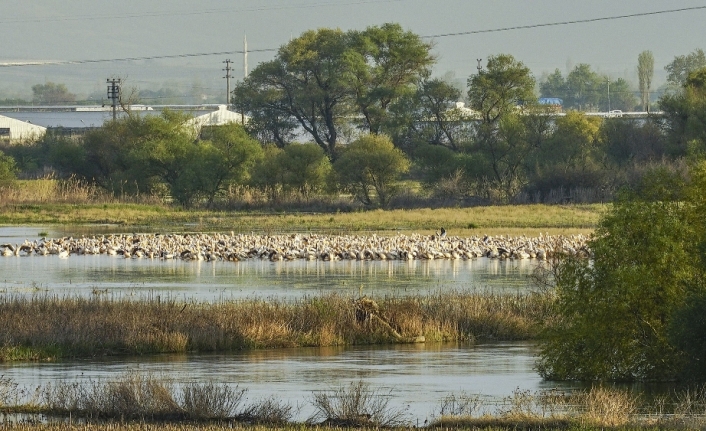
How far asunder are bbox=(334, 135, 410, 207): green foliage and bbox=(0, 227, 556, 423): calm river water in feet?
→ 119

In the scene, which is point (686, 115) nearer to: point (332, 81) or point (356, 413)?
point (332, 81)

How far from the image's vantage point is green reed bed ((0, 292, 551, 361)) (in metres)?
23.9

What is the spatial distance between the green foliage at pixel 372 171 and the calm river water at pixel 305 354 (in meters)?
36.4

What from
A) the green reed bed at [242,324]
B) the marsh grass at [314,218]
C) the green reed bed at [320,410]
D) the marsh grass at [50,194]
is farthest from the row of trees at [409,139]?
the green reed bed at [320,410]

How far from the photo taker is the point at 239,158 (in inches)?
3310

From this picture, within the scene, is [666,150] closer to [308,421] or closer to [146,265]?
[146,265]

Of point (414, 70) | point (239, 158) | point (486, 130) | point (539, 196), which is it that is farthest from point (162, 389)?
point (414, 70)

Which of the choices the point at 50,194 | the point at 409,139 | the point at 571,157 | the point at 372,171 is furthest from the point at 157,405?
the point at 409,139

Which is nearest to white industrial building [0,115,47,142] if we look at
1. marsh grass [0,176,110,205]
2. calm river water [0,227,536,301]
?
marsh grass [0,176,110,205]

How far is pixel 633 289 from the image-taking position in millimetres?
20047

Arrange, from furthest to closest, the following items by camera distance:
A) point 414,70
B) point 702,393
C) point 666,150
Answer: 1. point 414,70
2. point 666,150
3. point 702,393

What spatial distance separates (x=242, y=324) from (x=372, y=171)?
5556 cm

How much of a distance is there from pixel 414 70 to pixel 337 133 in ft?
30.1

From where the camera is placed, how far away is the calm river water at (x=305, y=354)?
2069 centimetres
